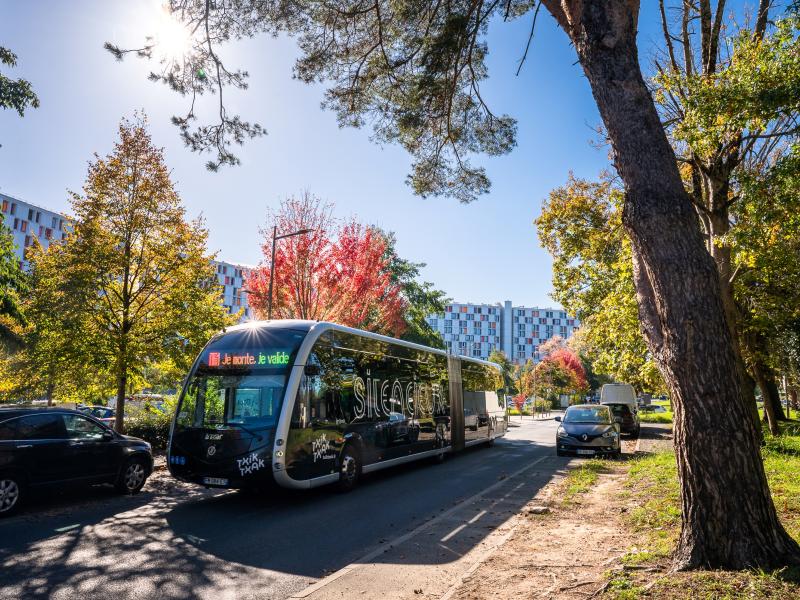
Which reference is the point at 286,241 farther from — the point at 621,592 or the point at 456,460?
the point at 621,592

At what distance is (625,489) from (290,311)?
17.0 m

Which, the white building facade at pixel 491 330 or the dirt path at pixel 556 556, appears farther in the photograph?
the white building facade at pixel 491 330

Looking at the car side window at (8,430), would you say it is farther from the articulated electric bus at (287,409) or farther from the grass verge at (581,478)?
the grass verge at (581,478)

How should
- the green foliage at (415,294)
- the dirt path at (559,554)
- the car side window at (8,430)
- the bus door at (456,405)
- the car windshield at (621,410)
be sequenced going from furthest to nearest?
the green foliage at (415,294), the car windshield at (621,410), the bus door at (456,405), the car side window at (8,430), the dirt path at (559,554)

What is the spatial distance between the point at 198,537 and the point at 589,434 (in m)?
13.0

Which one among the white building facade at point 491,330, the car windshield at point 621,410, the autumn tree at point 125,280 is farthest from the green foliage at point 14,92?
the white building facade at point 491,330

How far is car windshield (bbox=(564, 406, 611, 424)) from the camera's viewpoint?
1778 centimetres

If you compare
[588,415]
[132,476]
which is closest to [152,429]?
[132,476]

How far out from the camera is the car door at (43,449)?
8336mm

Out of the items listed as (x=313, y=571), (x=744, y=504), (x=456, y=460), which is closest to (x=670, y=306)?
(x=744, y=504)

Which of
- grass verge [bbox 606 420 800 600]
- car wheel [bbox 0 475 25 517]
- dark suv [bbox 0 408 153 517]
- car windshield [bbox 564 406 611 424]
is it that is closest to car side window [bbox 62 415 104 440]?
dark suv [bbox 0 408 153 517]

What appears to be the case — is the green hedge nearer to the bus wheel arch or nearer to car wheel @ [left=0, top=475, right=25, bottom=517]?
the bus wheel arch

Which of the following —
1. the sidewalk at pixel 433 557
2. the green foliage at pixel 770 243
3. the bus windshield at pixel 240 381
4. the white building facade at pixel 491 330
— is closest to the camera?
the sidewalk at pixel 433 557

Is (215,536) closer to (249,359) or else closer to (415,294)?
(249,359)
